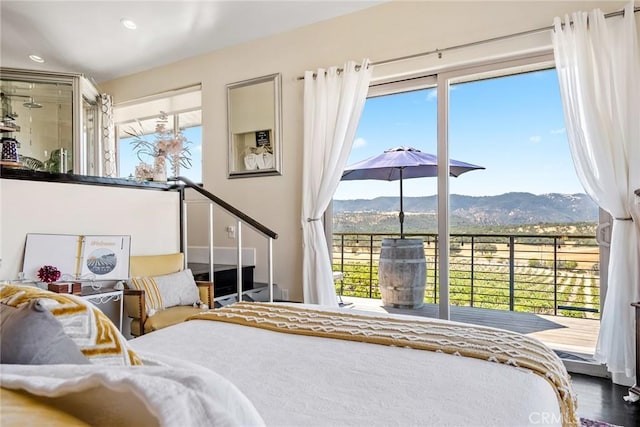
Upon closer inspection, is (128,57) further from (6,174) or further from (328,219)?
(328,219)

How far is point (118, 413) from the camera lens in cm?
51

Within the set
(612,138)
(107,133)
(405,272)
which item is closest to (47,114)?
(107,133)

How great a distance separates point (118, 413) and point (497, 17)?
337cm

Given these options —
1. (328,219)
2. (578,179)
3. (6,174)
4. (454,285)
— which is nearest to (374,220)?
(328,219)

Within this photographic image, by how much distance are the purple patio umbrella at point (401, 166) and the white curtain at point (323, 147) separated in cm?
26

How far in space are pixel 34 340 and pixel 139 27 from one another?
3922 mm

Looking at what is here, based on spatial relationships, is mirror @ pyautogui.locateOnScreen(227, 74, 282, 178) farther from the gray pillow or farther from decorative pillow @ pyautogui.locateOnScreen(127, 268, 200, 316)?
the gray pillow

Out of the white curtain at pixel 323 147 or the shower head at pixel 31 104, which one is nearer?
the white curtain at pixel 323 147

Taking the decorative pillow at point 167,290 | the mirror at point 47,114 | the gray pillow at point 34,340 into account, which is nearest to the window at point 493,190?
the decorative pillow at point 167,290

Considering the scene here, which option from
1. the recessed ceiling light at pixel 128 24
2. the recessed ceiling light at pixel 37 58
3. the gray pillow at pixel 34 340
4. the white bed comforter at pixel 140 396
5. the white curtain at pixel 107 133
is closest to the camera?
the white bed comforter at pixel 140 396

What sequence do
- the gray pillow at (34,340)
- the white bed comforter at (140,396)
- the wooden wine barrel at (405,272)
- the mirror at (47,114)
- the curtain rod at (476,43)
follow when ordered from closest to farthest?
the white bed comforter at (140,396) < the gray pillow at (34,340) < the curtain rod at (476,43) < the wooden wine barrel at (405,272) < the mirror at (47,114)

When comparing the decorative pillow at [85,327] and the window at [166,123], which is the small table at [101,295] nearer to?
the decorative pillow at [85,327]

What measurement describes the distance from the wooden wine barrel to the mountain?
0.62 ft

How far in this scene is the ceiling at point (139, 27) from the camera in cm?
339
